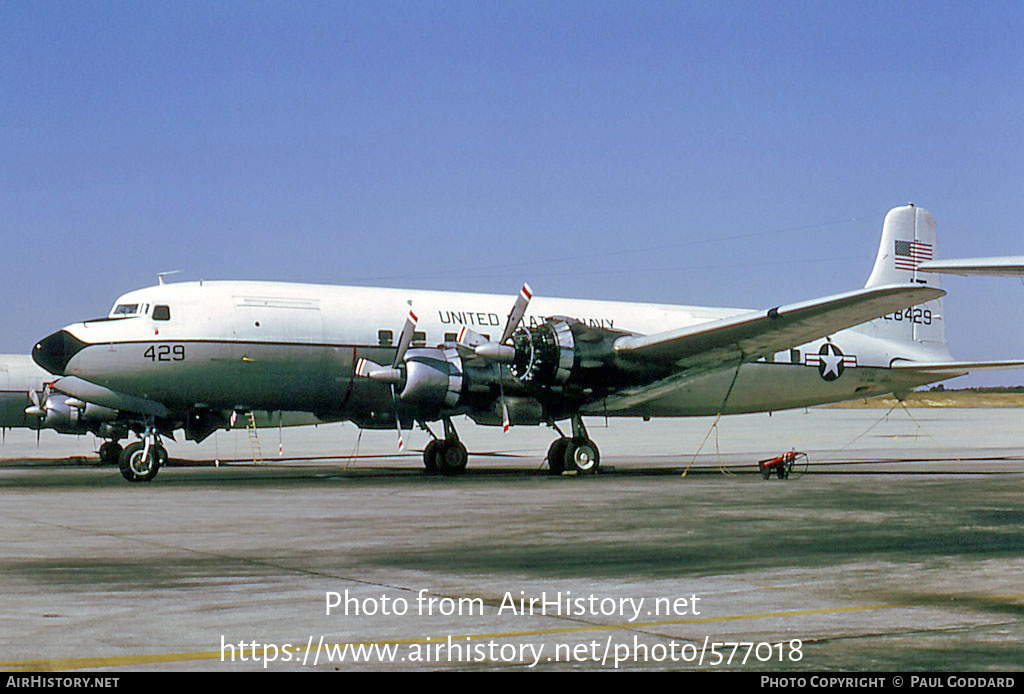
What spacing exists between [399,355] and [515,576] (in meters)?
14.5

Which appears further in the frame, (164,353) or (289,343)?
(289,343)

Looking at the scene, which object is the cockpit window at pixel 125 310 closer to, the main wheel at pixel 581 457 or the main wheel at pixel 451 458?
the main wheel at pixel 451 458

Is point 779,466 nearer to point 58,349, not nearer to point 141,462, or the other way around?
point 141,462

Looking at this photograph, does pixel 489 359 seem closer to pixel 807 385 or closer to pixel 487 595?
pixel 807 385

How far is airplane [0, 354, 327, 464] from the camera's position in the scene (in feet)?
104

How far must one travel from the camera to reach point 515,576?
9133 mm

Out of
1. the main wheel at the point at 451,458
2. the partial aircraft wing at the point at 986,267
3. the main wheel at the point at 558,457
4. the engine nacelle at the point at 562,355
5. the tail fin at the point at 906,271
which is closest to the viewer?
the partial aircraft wing at the point at 986,267

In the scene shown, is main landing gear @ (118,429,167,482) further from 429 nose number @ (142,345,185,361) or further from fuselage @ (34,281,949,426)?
429 nose number @ (142,345,185,361)

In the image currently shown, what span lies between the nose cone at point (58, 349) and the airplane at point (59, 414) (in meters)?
5.45

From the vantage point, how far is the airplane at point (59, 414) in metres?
31.7

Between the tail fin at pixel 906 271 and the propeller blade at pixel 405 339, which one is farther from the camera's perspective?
the tail fin at pixel 906 271

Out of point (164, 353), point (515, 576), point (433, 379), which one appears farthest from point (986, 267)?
point (164, 353)

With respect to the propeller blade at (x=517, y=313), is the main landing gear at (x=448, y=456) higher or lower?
lower

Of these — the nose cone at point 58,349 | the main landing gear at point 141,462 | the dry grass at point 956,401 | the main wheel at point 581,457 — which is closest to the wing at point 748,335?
the main wheel at point 581,457
